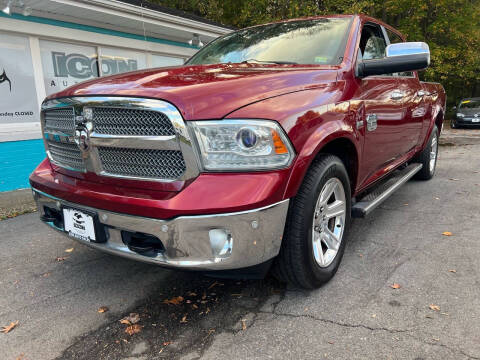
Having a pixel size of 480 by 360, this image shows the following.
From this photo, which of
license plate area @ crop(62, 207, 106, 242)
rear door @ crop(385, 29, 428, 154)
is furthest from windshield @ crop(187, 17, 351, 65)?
license plate area @ crop(62, 207, 106, 242)

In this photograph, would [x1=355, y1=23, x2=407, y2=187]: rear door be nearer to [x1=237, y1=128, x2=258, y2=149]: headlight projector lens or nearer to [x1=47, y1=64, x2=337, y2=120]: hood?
[x1=47, y1=64, x2=337, y2=120]: hood

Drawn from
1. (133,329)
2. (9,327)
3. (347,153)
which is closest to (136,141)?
(133,329)

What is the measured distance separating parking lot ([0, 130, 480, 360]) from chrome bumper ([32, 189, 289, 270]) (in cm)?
47

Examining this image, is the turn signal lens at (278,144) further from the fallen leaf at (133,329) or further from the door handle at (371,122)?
the fallen leaf at (133,329)

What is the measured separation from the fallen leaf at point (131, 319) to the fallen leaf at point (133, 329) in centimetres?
4

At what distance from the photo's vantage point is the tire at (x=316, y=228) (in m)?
2.15

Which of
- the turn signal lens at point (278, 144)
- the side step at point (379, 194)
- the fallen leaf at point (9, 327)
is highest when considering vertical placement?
the turn signal lens at point (278, 144)

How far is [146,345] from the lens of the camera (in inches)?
79.5

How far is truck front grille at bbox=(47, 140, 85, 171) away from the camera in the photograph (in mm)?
2326

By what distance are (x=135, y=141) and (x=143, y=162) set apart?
121 mm

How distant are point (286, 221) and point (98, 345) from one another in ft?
4.05

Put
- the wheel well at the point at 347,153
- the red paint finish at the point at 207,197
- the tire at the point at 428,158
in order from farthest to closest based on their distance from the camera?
the tire at the point at 428,158 < the wheel well at the point at 347,153 < the red paint finish at the point at 207,197

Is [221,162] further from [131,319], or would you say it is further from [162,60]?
[162,60]

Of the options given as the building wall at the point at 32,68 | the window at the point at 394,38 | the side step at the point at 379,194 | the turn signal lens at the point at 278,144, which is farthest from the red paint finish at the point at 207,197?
the building wall at the point at 32,68
